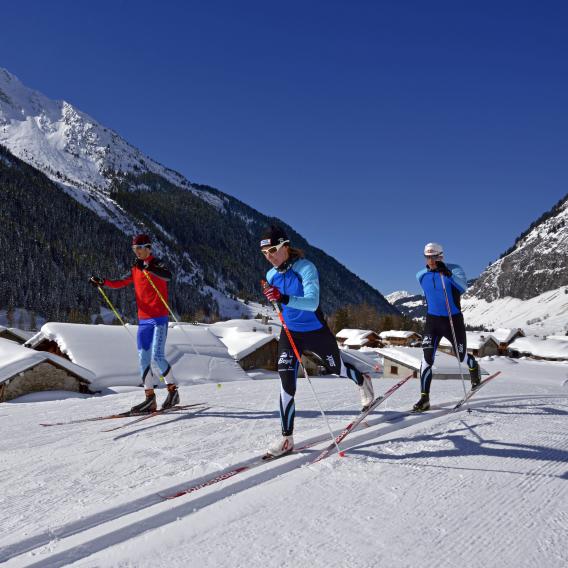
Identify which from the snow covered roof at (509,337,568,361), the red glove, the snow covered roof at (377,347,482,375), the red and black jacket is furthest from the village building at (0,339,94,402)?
the snow covered roof at (509,337,568,361)

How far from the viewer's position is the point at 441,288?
654 centimetres

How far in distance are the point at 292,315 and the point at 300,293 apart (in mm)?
299

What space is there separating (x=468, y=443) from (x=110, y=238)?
618ft

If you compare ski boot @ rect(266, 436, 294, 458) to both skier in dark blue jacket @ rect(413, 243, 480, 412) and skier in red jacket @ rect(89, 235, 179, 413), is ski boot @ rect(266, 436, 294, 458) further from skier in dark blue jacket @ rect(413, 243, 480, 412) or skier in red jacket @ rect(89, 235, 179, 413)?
skier in red jacket @ rect(89, 235, 179, 413)

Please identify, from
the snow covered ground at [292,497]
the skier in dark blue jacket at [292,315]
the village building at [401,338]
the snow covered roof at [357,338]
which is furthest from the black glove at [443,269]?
the village building at [401,338]

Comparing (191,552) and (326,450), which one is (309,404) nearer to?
(326,450)

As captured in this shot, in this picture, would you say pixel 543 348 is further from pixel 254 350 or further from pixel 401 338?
pixel 254 350

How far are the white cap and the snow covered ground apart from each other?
2.39m

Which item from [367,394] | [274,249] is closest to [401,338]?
[367,394]

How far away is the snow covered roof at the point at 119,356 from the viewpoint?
2327 centimetres

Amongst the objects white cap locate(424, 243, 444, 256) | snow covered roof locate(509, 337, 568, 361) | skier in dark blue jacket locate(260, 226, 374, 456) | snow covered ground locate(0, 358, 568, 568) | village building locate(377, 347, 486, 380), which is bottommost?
snow covered roof locate(509, 337, 568, 361)

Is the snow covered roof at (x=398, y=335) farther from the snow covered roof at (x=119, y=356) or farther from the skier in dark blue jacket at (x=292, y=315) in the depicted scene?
the skier in dark blue jacket at (x=292, y=315)

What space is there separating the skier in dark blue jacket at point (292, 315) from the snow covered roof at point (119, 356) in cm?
1902

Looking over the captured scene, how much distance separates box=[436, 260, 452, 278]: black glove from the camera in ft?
20.5
